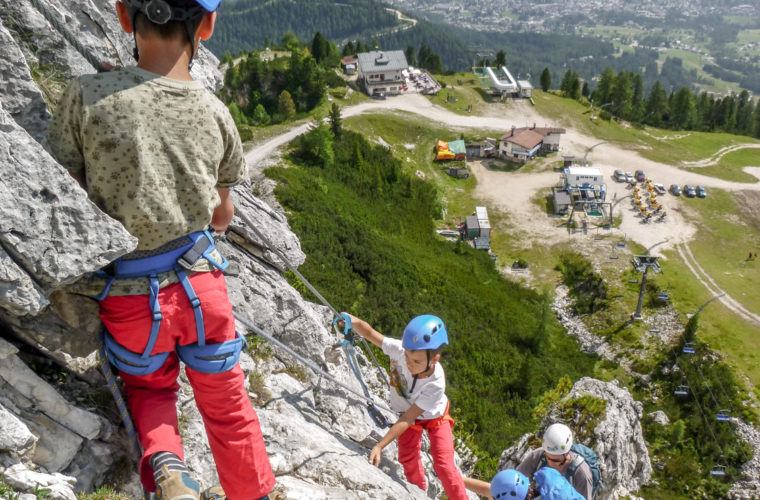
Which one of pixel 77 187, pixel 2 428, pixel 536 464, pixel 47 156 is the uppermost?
pixel 47 156

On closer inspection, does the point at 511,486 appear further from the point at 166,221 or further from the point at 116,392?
the point at 166,221

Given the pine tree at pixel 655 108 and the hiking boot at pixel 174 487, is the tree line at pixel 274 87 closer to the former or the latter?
the hiking boot at pixel 174 487

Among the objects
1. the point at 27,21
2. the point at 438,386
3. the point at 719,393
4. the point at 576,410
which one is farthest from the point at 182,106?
the point at 719,393

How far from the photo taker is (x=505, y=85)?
82.2 meters

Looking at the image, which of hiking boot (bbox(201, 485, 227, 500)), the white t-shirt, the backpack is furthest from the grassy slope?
hiking boot (bbox(201, 485, 227, 500))

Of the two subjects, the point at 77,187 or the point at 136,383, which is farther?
the point at 136,383

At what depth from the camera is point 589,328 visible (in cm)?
4159

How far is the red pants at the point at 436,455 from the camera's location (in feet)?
28.6

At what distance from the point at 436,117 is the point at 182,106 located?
71147 mm

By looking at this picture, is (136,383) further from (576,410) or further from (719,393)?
(719,393)

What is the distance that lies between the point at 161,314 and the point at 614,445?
646 inches

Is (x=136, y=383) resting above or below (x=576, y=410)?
above

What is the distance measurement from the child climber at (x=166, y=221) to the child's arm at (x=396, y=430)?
2.97 metres

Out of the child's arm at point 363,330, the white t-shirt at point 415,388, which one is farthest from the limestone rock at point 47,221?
the white t-shirt at point 415,388
